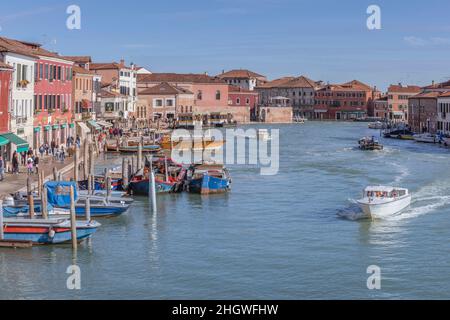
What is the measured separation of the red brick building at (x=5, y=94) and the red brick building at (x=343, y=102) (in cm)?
→ 8527

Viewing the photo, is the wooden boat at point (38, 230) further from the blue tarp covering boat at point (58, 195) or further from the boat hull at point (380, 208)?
the boat hull at point (380, 208)

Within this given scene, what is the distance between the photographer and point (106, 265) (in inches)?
640

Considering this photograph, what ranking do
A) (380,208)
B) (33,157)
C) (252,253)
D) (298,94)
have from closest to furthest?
1. (252,253)
2. (380,208)
3. (33,157)
4. (298,94)

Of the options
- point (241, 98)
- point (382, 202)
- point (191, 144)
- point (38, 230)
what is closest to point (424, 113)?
point (191, 144)

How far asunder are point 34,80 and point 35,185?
942 centimetres

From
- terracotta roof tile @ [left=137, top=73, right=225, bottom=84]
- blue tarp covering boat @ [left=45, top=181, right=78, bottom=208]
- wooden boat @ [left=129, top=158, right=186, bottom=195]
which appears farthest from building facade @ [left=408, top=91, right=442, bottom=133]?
blue tarp covering boat @ [left=45, top=181, right=78, bottom=208]

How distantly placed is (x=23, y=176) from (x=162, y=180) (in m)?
4.31

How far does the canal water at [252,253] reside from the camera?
14.6 metres

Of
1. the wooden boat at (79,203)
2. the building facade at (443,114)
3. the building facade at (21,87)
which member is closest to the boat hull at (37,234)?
the wooden boat at (79,203)

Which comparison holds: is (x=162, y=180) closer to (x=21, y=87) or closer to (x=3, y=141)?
(x=3, y=141)

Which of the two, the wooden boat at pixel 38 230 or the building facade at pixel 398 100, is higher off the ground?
the building facade at pixel 398 100

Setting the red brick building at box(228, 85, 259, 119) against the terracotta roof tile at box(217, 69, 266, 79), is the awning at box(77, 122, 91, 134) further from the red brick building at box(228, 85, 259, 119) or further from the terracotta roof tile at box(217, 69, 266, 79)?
the terracotta roof tile at box(217, 69, 266, 79)

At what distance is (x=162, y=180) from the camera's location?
26984 mm

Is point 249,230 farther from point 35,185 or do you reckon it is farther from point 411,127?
point 411,127
